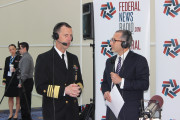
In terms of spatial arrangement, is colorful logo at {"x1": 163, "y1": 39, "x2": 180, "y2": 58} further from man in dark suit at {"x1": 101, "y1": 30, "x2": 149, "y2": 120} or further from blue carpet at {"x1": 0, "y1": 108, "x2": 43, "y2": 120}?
blue carpet at {"x1": 0, "y1": 108, "x2": 43, "y2": 120}

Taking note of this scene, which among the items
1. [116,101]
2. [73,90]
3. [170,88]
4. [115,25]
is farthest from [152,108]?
[115,25]

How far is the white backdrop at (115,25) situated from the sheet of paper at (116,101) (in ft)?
4.24

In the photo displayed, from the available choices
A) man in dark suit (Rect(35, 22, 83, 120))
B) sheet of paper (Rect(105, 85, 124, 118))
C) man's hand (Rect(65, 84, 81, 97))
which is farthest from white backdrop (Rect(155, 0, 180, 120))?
man's hand (Rect(65, 84, 81, 97))

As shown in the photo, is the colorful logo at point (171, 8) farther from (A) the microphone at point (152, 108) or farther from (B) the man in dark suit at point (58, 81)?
(A) the microphone at point (152, 108)

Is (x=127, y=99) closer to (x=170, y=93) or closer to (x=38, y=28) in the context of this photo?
(x=170, y=93)

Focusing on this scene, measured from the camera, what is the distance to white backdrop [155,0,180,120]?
382 cm

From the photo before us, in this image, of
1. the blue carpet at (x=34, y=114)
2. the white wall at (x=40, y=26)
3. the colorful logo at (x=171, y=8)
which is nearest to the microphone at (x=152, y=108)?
the colorful logo at (x=171, y=8)

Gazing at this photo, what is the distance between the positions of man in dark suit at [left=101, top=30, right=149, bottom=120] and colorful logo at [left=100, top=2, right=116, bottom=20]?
1.43 metres

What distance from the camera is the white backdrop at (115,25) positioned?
4012 mm

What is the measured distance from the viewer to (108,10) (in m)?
4.29

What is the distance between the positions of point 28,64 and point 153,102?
4.92 meters

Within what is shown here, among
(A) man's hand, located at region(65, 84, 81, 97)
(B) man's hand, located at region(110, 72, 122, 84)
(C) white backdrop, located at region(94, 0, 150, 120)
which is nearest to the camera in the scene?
(A) man's hand, located at region(65, 84, 81, 97)

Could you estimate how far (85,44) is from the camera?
6.52 m

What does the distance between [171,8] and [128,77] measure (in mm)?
1540
